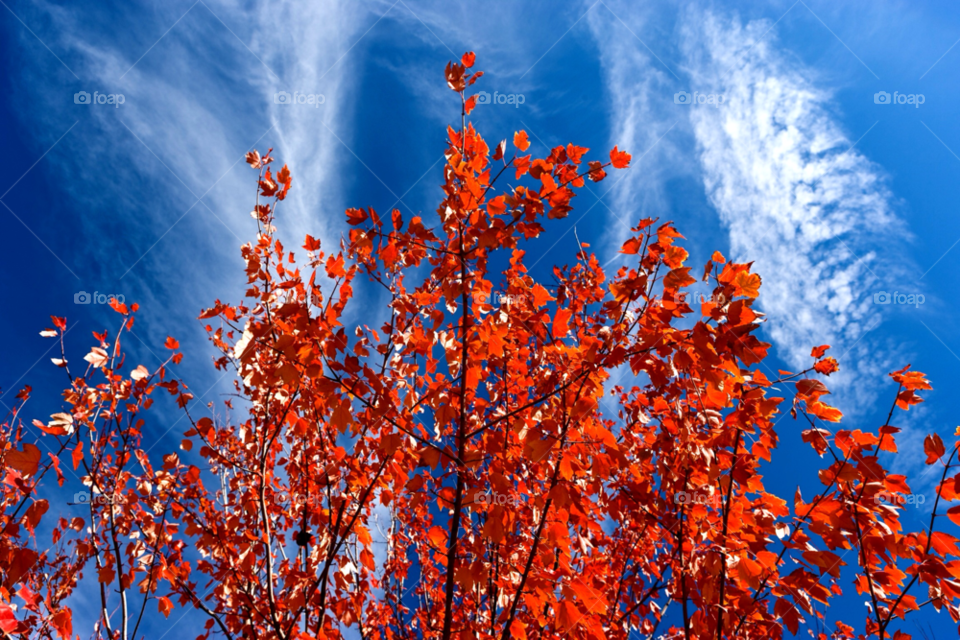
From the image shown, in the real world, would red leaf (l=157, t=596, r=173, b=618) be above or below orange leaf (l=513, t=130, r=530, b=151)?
below

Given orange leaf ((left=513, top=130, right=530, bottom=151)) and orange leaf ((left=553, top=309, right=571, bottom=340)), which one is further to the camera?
orange leaf ((left=513, top=130, right=530, bottom=151))

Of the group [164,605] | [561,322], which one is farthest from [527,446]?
[164,605]

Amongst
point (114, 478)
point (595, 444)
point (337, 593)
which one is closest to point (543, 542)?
point (595, 444)

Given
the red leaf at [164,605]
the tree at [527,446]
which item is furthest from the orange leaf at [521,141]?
the red leaf at [164,605]

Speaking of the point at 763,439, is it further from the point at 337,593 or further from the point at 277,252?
the point at 337,593

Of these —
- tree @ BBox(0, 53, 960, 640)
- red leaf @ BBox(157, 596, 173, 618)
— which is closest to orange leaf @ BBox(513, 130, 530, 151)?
tree @ BBox(0, 53, 960, 640)

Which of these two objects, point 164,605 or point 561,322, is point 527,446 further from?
point 164,605

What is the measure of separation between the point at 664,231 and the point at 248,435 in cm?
332

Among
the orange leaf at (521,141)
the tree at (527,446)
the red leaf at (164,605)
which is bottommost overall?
the red leaf at (164,605)

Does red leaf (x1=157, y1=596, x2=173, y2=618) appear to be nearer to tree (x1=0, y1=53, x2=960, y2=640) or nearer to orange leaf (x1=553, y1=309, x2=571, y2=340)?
tree (x1=0, y1=53, x2=960, y2=640)

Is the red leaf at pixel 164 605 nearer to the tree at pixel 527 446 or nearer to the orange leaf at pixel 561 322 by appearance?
the tree at pixel 527 446

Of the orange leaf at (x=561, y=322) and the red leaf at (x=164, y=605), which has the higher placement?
the orange leaf at (x=561, y=322)

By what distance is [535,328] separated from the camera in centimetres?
229

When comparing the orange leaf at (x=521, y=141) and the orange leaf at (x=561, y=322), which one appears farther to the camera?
the orange leaf at (x=521, y=141)
